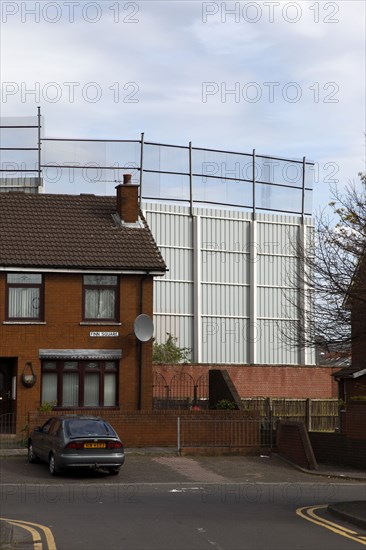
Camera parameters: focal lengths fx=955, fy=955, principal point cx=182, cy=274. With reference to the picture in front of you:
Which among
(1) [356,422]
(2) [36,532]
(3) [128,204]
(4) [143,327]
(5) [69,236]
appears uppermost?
(3) [128,204]

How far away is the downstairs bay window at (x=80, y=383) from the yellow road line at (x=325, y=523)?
14.5 m

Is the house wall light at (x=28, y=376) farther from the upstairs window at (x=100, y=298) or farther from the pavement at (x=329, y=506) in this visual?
the pavement at (x=329, y=506)

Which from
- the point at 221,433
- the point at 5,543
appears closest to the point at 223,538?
the point at 5,543

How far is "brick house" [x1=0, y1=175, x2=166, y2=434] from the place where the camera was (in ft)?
105

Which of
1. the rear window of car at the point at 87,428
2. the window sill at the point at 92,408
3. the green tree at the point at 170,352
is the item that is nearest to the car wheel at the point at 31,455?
the rear window of car at the point at 87,428

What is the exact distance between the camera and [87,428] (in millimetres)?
24156

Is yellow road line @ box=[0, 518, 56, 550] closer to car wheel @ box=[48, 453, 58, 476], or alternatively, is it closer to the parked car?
the parked car

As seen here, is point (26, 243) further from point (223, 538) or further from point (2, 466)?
point (223, 538)

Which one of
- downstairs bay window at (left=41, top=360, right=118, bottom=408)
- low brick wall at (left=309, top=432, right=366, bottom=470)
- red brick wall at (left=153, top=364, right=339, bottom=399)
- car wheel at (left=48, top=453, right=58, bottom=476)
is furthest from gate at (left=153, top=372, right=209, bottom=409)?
car wheel at (left=48, top=453, right=58, bottom=476)

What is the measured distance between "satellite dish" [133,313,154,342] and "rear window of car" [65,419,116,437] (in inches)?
308

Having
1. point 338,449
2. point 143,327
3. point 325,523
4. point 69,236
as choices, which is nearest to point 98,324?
point 143,327

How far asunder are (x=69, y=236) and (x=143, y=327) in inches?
180

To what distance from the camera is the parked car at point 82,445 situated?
23453mm

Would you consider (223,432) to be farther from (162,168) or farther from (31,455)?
(162,168)
